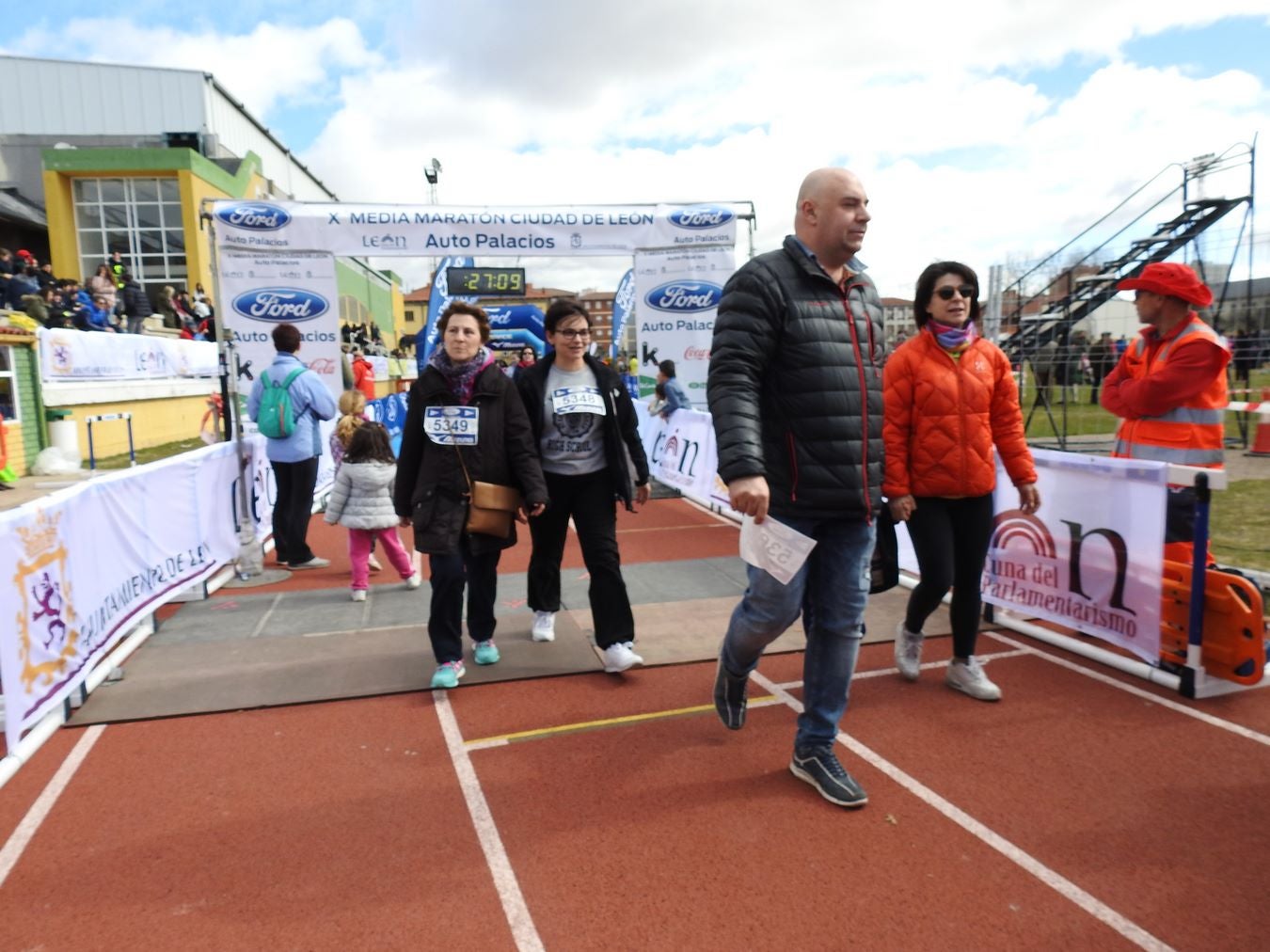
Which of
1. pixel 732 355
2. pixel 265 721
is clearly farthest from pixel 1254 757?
pixel 265 721

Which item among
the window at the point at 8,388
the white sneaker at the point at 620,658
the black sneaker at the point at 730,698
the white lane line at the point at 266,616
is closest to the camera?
the black sneaker at the point at 730,698

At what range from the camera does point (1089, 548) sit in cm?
449

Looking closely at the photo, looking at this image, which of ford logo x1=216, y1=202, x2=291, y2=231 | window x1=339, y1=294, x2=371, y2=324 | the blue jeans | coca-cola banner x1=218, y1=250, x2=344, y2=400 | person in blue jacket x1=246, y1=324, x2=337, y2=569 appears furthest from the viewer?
window x1=339, y1=294, x2=371, y2=324

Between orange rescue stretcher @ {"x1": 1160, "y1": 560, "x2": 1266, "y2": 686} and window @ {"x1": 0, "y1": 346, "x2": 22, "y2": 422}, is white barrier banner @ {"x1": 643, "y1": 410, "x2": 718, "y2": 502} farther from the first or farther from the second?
window @ {"x1": 0, "y1": 346, "x2": 22, "y2": 422}

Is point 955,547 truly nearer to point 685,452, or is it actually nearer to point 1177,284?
point 1177,284

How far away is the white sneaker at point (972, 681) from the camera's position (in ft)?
13.1

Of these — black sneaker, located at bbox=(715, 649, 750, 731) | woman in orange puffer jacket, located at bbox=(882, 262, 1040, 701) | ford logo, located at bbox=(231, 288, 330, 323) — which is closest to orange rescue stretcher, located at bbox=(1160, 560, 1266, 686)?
woman in orange puffer jacket, located at bbox=(882, 262, 1040, 701)

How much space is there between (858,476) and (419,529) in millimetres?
2240

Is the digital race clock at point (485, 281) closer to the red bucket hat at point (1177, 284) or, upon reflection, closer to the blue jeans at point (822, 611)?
the red bucket hat at point (1177, 284)

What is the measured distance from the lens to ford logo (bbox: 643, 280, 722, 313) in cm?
1077

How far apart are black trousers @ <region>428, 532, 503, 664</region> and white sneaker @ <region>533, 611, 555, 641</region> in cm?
50

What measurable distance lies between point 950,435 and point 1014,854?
1727 mm

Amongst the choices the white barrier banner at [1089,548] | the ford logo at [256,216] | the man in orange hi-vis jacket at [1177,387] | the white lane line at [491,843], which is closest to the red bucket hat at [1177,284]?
the man in orange hi-vis jacket at [1177,387]

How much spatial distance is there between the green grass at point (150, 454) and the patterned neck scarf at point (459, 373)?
481 inches
